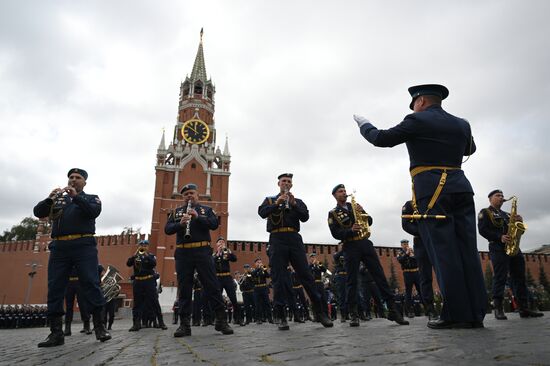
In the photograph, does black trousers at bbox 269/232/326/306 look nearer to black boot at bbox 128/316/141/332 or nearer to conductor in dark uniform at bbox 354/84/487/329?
conductor in dark uniform at bbox 354/84/487/329

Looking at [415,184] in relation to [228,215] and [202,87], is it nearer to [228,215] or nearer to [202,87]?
[228,215]

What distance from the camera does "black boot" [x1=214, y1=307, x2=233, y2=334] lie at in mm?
5586

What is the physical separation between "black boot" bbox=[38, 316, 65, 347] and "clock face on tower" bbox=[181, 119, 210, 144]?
45141 mm

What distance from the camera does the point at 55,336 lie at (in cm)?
498

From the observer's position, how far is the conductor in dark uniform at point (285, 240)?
646 cm

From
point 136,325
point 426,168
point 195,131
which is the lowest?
point 136,325

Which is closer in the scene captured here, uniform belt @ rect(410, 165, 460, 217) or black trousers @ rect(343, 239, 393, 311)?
uniform belt @ rect(410, 165, 460, 217)

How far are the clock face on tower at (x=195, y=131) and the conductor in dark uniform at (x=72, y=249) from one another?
44.4 m

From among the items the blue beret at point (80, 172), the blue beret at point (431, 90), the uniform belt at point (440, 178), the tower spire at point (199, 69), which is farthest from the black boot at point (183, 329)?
the tower spire at point (199, 69)

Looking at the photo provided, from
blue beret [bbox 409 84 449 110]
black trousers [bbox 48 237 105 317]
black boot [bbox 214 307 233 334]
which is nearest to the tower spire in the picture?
black trousers [bbox 48 237 105 317]

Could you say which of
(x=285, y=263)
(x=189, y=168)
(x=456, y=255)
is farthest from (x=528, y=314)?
(x=189, y=168)

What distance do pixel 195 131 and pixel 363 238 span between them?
4543 centimetres

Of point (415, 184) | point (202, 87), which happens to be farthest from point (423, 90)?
point (202, 87)

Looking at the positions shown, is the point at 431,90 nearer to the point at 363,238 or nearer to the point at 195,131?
the point at 363,238
